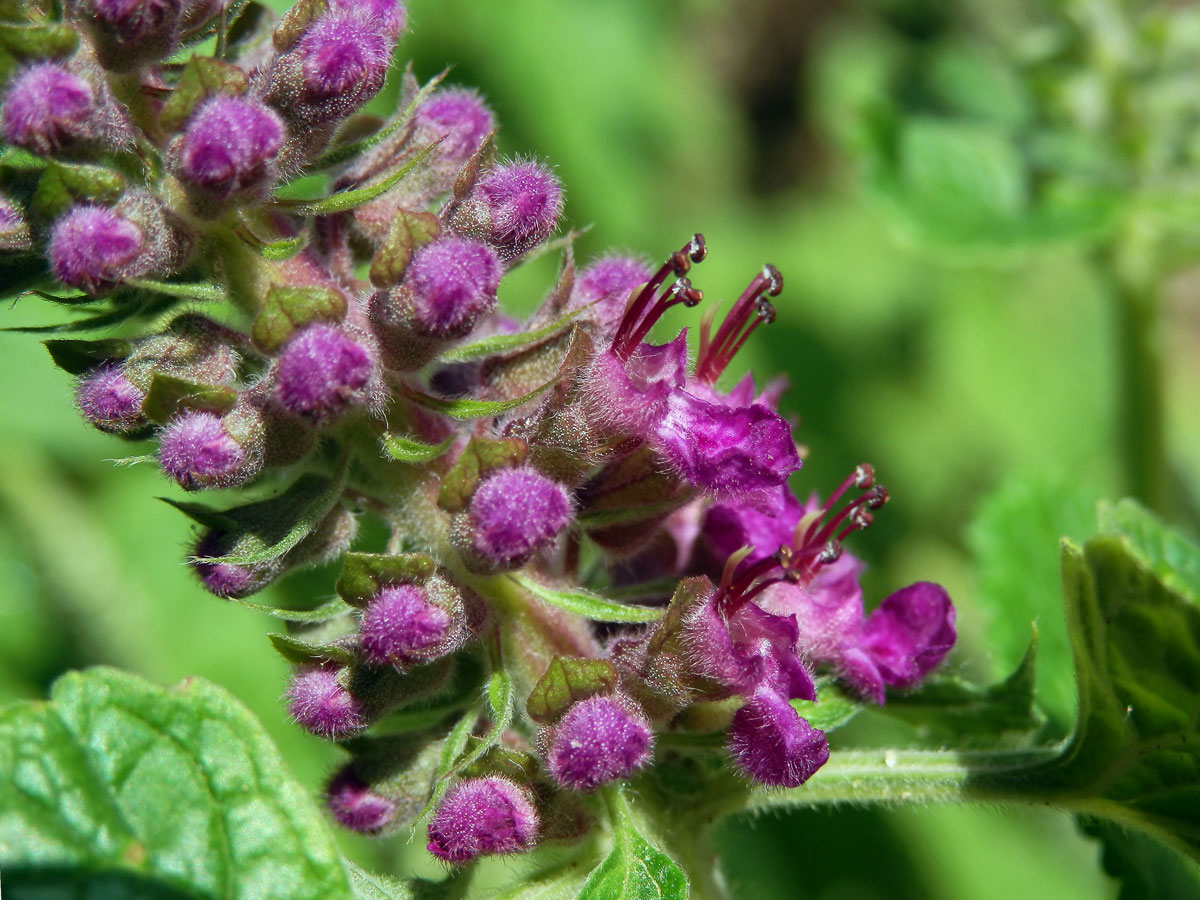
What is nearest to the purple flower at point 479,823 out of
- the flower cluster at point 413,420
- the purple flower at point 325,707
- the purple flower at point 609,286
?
the flower cluster at point 413,420

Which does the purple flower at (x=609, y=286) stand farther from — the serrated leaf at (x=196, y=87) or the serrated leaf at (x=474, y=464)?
the serrated leaf at (x=196, y=87)

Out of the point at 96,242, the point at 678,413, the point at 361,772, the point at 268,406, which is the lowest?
the point at 361,772

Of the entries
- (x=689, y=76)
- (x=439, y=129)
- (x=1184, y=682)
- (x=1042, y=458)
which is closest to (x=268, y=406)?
(x=439, y=129)

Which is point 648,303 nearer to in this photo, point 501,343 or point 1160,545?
point 501,343

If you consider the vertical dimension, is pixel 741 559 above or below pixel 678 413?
below

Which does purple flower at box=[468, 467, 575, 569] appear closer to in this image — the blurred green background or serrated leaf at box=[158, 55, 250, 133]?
serrated leaf at box=[158, 55, 250, 133]

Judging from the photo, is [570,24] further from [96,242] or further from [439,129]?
[96,242]

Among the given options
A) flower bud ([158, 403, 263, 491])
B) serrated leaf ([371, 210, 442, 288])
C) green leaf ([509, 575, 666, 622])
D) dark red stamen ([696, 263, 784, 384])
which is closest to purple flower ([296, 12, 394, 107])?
serrated leaf ([371, 210, 442, 288])
